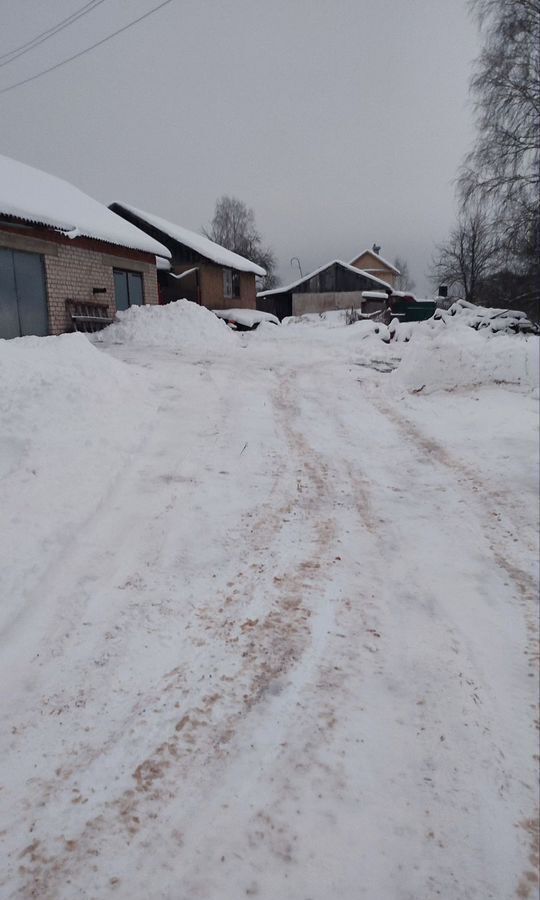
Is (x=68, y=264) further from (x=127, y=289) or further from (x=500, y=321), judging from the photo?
(x=500, y=321)

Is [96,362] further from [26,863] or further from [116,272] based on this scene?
[116,272]

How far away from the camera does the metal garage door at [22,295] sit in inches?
442

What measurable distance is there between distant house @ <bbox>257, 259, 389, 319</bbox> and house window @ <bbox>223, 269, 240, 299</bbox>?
12078 mm

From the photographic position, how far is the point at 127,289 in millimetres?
16469

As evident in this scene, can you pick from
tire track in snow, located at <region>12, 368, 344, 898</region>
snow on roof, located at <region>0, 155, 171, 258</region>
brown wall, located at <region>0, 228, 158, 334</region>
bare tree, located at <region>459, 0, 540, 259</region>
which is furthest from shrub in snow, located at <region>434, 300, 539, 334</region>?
brown wall, located at <region>0, 228, 158, 334</region>

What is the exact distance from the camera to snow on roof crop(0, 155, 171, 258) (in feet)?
36.8

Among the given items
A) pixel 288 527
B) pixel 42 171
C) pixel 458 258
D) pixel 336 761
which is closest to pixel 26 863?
pixel 336 761

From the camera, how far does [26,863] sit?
1.57 metres

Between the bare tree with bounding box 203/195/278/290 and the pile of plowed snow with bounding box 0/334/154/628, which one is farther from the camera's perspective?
the bare tree with bounding box 203/195/278/290

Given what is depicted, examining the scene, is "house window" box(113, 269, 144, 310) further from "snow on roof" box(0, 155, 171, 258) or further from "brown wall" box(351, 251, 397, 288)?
"brown wall" box(351, 251, 397, 288)

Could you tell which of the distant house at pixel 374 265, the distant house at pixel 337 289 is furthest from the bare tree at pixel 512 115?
the distant house at pixel 374 265

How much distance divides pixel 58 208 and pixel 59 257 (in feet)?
4.69

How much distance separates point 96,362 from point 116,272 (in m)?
11.2

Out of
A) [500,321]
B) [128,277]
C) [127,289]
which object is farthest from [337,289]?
[500,321]
